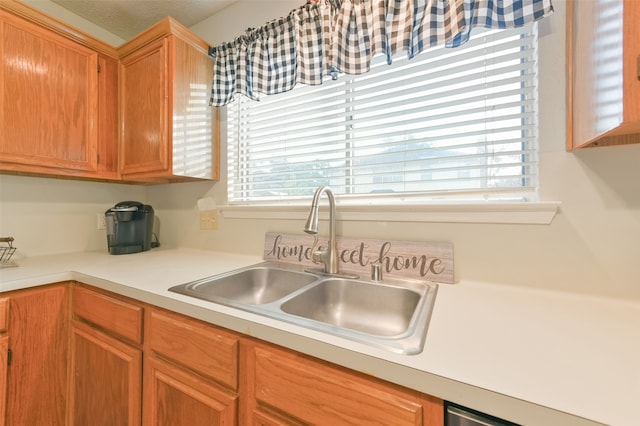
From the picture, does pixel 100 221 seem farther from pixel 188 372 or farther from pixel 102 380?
pixel 188 372

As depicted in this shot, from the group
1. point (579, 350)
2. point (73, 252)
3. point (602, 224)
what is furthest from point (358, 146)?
point (73, 252)

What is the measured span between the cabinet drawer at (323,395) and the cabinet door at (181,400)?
138 millimetres

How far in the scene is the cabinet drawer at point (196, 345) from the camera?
710 mm

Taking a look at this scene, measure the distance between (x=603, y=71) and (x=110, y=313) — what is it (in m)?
1.67

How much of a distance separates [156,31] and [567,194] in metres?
1.95

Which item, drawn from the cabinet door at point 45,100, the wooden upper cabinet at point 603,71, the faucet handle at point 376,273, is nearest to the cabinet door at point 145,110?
the cabinet door at point 45,100

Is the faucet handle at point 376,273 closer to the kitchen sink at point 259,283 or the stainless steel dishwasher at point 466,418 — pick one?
the kitchen sink at point 259,283

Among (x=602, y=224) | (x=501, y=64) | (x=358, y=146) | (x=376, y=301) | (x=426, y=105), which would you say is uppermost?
(x=501, y=64)

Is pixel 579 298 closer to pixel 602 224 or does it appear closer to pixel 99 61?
pixel 602 224

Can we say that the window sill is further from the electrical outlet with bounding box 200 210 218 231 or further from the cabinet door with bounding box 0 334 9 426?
the cabinet door with bounding box 0 334 9 426

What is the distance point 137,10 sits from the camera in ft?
5.22

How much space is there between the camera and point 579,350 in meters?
0.53

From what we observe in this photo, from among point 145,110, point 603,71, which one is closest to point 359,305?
point 603,71

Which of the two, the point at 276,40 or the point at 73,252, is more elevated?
the point at 276,40
